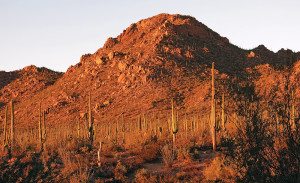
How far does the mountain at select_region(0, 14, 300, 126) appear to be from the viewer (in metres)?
59.7

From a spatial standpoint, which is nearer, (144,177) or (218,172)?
(218,172)

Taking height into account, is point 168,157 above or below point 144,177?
above

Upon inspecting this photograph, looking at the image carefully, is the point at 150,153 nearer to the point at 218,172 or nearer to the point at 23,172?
the point at 218,172

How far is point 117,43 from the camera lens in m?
82.6

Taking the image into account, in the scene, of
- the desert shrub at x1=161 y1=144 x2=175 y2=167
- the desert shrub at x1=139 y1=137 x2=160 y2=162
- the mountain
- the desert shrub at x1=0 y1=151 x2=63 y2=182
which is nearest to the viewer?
the desert shrub at x1=0 y1=151 x2=63 y2=182

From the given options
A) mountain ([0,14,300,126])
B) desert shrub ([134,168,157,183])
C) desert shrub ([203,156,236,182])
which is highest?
mountain ([0,14,300,126])

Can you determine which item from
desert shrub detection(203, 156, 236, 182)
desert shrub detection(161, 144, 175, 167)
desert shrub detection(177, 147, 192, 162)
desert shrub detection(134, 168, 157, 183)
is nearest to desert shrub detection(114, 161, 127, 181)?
desert shrub detection(134, 168, 157, 183)

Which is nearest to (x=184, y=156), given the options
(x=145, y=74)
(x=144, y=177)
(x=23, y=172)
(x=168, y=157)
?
(x=168, y=157)

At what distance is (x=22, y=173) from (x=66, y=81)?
201 feet

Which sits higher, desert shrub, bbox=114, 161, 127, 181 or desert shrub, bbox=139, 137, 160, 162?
desert shrub, bbox=139, 137, 160, 162

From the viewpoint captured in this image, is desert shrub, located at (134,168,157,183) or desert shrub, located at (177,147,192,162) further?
desert shrub, located at (177,147,192,162)

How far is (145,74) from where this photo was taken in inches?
2542

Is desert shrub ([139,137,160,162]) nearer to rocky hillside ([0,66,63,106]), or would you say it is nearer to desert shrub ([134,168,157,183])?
desert shrub ([134,168,157,183])

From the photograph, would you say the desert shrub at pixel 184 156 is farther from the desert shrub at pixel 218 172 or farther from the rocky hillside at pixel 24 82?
the rocky hillside at pixel 24 82
